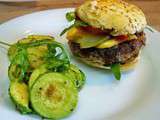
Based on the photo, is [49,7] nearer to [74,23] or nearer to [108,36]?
[74,23]

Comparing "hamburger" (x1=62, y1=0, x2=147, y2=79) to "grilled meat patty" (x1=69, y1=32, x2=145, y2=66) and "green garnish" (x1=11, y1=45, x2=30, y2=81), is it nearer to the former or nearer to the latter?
"grilled meat patty" (x1=69, y1=32, x2=145, y2=66)

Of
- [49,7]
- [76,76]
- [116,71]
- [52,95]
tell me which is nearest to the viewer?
[52,95]

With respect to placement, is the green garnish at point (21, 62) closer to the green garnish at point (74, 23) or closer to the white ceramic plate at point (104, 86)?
the white ceramic plate at point (104, 86)

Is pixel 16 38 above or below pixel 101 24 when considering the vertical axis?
below

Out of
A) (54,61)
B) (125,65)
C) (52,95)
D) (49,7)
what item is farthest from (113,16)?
(49,7)

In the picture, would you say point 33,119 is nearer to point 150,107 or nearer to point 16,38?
point 150,107

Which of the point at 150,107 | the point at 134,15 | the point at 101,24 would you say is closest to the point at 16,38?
the point at 101,24
